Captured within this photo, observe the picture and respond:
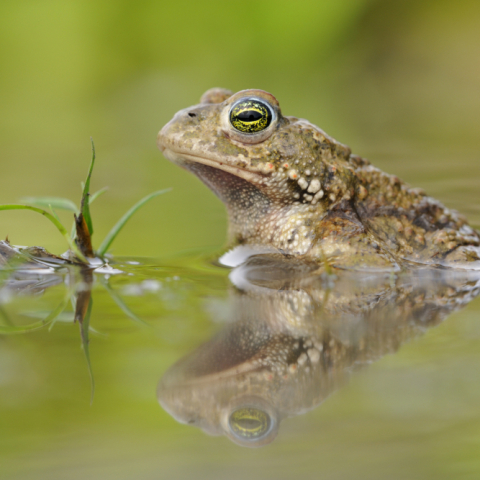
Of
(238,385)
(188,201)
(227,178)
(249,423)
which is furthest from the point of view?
(188,201)

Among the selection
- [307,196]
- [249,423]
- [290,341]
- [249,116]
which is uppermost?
[249,116]

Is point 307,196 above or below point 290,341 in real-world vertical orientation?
above

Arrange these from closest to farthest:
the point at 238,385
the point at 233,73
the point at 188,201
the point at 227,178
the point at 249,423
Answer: the point at 249,423 → the point at 238,385 → the point at 227,178 → the point at 188,201 → the point at 233,73

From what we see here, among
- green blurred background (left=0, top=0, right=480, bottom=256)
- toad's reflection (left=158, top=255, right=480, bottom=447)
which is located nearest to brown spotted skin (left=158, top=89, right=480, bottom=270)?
toad's reflection (left=158, top=255, right=480, bottom=447)

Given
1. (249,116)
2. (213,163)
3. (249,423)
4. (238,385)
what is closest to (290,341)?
(238,385)

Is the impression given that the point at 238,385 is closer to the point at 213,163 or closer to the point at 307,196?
the point at 213,163

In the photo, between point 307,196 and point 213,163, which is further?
point 307,196

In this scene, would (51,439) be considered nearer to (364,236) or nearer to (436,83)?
(364,236)

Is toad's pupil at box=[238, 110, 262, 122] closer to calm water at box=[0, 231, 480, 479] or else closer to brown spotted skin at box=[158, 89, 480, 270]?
brown spotted skin at box=[158, 89, 480, 270]
